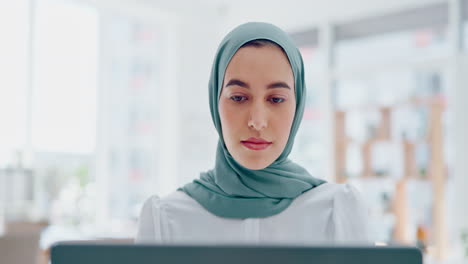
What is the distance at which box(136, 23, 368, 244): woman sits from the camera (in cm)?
95

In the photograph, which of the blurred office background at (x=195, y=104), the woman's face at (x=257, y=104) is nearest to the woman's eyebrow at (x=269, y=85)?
the woman's face at (x=257, y=104)

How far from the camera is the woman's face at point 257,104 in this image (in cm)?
95

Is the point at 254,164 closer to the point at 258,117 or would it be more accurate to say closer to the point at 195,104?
the point at 258,117

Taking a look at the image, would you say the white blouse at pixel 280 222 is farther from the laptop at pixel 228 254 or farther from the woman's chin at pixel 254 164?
the laptop at pixel 228 254

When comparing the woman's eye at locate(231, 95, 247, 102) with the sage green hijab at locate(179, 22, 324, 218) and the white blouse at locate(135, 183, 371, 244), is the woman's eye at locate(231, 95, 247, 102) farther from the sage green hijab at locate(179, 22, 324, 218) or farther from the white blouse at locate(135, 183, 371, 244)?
the white blouse at locate(135, 183, 371, 244)

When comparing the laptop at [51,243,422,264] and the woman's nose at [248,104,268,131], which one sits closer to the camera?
the laptop at [51,243,422,264]

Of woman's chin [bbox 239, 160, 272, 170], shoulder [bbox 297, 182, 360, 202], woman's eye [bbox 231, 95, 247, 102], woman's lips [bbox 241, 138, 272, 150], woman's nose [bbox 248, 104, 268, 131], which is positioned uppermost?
woman's eye [bbox 231, 95, 247, 102]

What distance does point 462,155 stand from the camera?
16.4ft

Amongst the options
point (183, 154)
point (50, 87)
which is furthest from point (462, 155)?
point (50, 87)

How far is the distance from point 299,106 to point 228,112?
133 mm

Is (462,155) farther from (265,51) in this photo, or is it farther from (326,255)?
(326,255)

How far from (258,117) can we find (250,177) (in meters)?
0.11

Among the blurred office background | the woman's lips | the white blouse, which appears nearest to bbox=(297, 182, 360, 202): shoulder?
the white blouse

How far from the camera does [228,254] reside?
48 centimetres
